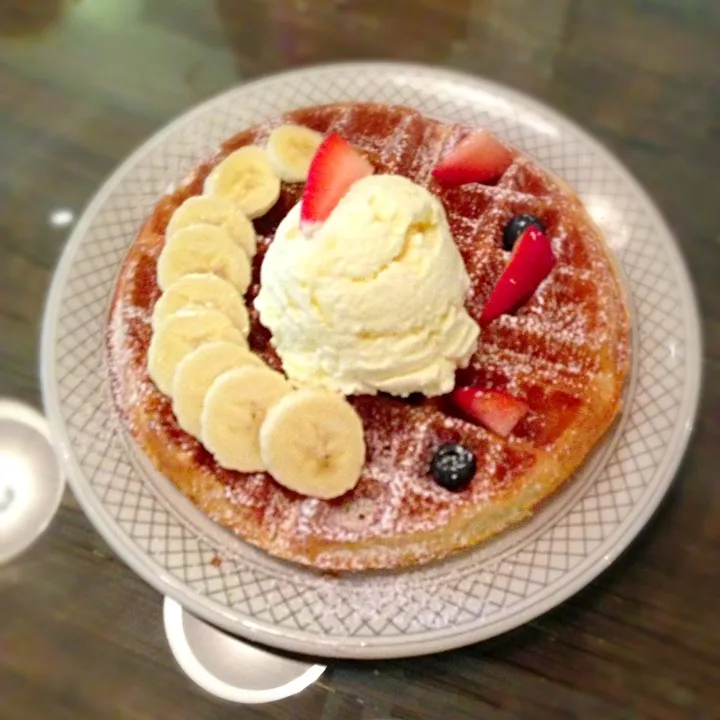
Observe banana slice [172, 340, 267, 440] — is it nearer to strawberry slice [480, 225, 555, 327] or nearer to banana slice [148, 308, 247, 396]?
banana slice [148, 308, 247, 396]

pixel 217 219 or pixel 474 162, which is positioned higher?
pixel 474 162

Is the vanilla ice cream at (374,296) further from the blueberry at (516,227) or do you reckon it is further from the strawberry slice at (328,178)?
the blueberry at (516,227)

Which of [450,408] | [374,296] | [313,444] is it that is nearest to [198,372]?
[313,444]

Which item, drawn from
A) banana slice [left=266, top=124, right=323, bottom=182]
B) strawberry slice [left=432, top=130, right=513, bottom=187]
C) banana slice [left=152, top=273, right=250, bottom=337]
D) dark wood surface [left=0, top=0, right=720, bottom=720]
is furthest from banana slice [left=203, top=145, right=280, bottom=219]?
dark wood surface [left=0, top=0, right=720, bottom=720]

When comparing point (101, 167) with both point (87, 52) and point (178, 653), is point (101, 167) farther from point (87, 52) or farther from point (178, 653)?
point (178, 653)

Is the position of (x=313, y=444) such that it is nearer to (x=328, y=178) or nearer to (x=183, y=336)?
(x=183, y=336)
